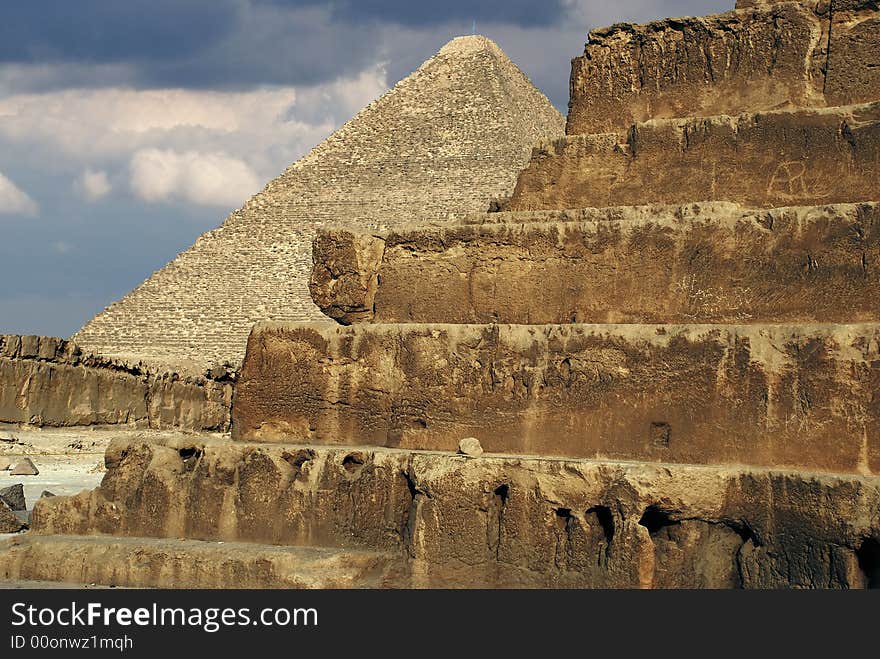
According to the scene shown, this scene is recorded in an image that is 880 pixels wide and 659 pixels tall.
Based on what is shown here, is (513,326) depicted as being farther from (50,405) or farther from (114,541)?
(50,405)

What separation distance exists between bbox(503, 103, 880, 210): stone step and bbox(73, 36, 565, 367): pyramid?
3796 inches

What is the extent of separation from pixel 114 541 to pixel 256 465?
754mm

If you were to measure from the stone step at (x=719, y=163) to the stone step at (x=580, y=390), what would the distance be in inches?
39.1

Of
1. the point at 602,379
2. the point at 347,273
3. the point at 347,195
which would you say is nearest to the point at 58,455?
the point at 347,273

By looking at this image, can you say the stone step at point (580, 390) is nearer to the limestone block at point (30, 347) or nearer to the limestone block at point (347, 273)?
the limestone block at point (347, 273)

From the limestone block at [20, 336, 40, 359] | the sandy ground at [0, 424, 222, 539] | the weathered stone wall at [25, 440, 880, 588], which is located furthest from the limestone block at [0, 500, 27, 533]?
the limestone block at [20, 336, 40, 359]

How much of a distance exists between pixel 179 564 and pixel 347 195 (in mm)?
111649

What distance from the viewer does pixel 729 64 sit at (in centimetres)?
732

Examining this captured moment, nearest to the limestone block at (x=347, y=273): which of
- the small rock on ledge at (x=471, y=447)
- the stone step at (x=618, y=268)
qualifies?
the stone step at (x=618, y=268)

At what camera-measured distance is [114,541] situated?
6.66m

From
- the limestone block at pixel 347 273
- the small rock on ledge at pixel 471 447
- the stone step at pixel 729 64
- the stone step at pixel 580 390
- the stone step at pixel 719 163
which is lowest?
the small rock on ledge at pixel 471 447

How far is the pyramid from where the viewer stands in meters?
109

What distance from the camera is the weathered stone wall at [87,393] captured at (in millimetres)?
19281

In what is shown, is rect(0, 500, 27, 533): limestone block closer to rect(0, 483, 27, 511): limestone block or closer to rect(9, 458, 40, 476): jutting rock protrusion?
rect(0, 483, 27, 511): limestone block
